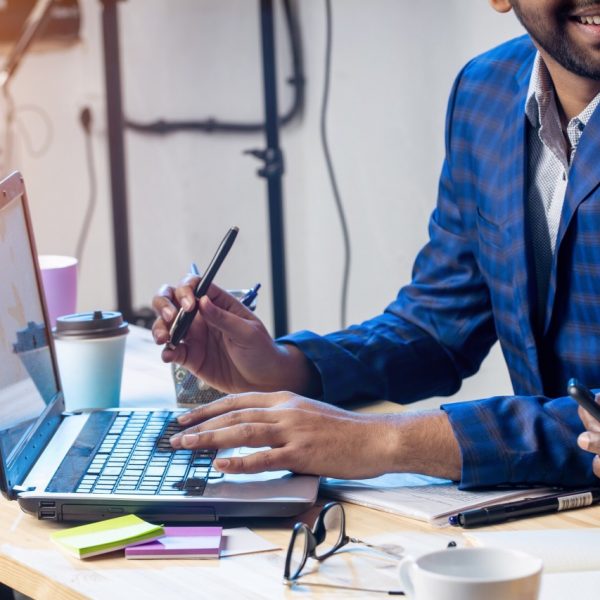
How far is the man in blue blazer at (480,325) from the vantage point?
1.04m

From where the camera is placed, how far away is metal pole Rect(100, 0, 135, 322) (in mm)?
2711

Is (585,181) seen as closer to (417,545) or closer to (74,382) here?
(417,545)

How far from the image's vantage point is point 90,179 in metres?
3.32

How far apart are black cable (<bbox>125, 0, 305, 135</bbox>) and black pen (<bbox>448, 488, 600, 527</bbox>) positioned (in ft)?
6.60

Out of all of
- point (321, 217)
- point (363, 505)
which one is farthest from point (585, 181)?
point (321, 217)

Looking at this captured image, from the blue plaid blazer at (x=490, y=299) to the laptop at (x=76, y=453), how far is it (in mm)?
227

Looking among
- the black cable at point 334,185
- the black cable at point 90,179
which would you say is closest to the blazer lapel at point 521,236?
the black cable at point 334,185

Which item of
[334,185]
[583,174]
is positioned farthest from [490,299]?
[334,185]

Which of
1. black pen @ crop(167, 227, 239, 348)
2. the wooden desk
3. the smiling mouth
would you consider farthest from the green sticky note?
the smiling mouth

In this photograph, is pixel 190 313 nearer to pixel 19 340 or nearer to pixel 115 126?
pixel 19 340

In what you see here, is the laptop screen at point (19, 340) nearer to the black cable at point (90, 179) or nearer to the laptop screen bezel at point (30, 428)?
the laptop screen bezel at point (30, 428)

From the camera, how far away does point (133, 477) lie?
39.6 inches

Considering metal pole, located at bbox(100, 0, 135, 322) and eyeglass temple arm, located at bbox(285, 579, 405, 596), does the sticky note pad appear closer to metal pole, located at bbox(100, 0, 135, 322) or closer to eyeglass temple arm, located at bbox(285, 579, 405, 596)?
eyeglass temple arm, located at bbox(285, 579, 405, 596)

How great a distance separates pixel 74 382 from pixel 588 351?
600 mm
